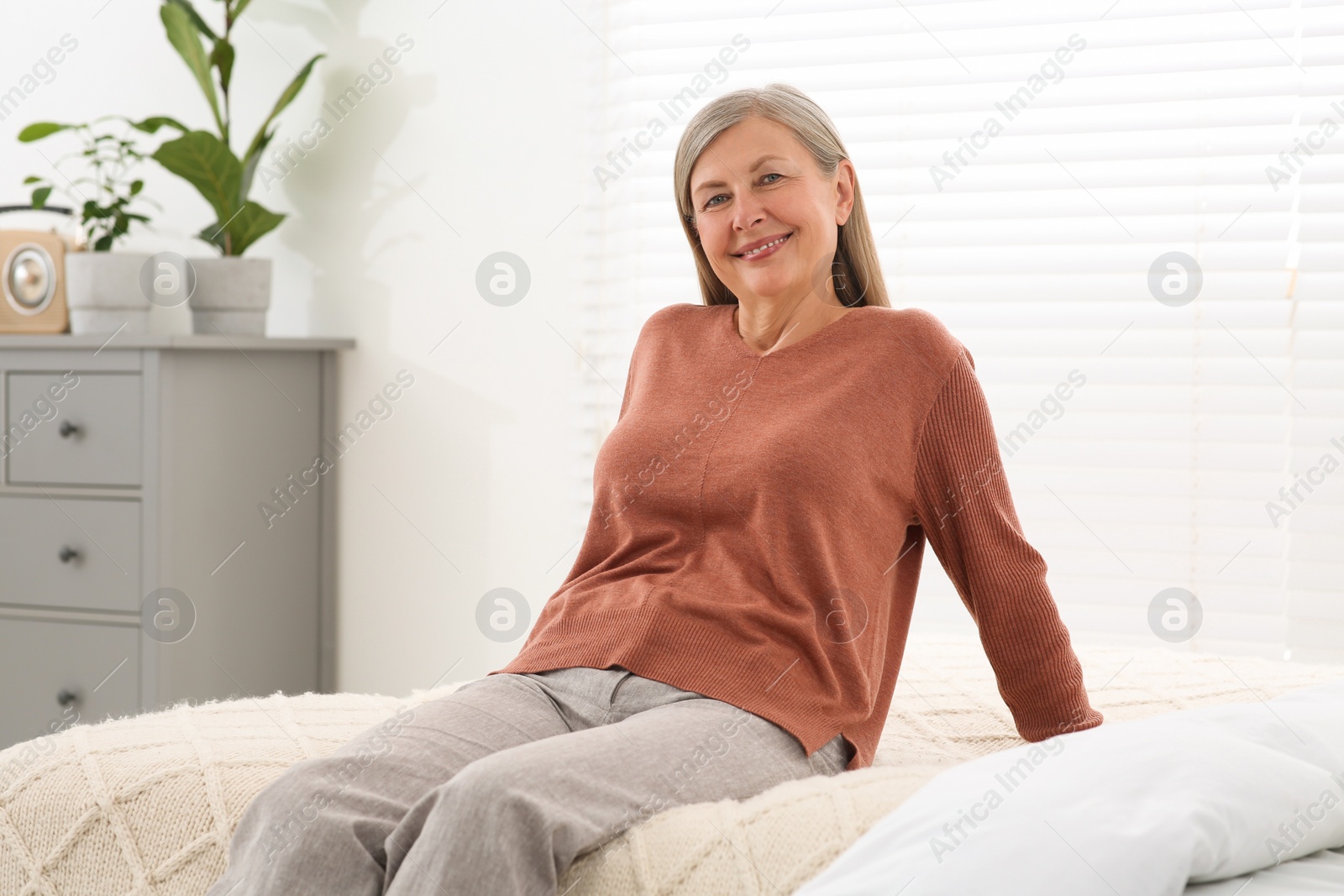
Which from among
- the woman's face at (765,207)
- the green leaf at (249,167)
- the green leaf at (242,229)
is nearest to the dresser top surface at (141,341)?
the green leaf at (242,229)

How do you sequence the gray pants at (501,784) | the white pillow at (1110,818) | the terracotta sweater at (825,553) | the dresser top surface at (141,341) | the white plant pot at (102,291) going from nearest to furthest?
1. the white pillow at (1110,818)
2. the gray pants at (501,784)
3. the terracotta sweater at (825,553)
4. the dresser top surface at (141,341)
5. the white plant pot at (102,291)

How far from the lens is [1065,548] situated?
2.28 m

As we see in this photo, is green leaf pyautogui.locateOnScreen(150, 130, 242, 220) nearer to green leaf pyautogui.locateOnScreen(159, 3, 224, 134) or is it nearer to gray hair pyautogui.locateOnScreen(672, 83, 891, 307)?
green leaf pyautogui.locateOnScreen(159, 3, 224, 134)

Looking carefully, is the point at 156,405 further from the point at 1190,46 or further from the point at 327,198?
the point at 1190,46

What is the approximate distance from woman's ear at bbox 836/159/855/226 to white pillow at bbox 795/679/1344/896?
734 mm

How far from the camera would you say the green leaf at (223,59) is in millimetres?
2572

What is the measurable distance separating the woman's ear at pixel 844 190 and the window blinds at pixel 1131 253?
3.03 feet

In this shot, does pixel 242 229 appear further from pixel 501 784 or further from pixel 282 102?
pixel 501 784

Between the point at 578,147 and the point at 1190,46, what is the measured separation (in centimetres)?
124

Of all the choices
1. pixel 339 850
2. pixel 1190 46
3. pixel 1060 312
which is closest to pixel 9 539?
pixel 339 850

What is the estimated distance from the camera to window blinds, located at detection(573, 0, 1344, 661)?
2139 millimetres

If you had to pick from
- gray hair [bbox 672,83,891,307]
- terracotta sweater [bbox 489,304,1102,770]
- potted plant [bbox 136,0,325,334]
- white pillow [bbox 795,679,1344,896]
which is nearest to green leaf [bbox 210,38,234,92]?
potted plant [bbox 136,0,325,334]

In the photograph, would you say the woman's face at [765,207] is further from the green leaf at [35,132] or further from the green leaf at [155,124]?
the green leaf at [35,132]

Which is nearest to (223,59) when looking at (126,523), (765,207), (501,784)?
(126,523)
